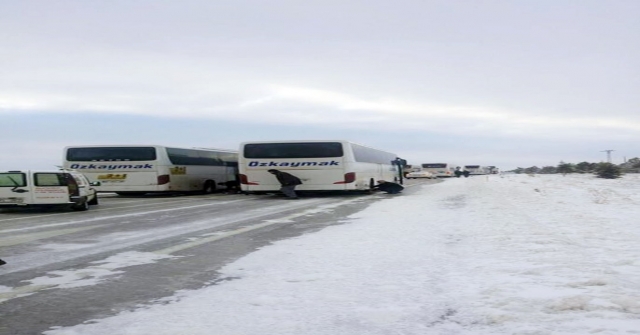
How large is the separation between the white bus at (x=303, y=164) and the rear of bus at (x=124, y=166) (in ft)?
18.1

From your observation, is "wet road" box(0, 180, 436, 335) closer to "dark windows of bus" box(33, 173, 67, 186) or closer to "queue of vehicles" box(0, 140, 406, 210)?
"dark windows of bus" box(33, 173, 67, 186)

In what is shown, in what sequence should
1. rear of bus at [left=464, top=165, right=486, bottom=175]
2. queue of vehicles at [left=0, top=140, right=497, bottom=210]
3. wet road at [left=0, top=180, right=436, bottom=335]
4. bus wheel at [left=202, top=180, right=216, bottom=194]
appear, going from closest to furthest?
wet road at [left=0, top=180, right=436, bottom=335] → queue of vehicles at [left=0, top=140, right=497, bottom=210] → bus wheel at [left=202, top=180, right=216, bottom=194] → rear of bus at [left=464, top=165, right=486, bottom=175]

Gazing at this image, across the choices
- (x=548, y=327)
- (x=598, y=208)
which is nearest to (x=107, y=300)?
(x=548, y=327)

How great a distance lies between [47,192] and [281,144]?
10.1m

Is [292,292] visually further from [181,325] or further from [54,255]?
[54,255]

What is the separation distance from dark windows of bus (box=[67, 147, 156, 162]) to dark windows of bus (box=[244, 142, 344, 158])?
6.34m

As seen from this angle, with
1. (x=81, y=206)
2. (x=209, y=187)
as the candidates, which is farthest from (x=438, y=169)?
(x=81, y=206)

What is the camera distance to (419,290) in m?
5.34

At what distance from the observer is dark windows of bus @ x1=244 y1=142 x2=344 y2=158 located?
80.1 feet

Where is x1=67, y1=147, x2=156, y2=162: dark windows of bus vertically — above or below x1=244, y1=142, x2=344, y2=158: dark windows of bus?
above

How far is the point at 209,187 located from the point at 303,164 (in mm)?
10917

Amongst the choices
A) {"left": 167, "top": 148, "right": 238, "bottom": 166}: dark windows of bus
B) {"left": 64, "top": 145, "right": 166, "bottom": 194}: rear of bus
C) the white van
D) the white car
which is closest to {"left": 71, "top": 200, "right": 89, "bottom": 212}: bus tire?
the white van

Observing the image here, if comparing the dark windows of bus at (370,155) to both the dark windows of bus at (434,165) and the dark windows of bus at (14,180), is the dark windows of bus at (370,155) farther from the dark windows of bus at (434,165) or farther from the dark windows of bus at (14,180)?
the dark windows of bus at (434,165)

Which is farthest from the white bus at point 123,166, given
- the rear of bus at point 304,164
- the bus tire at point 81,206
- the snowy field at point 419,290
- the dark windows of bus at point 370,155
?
the snowy field at point 419,290
